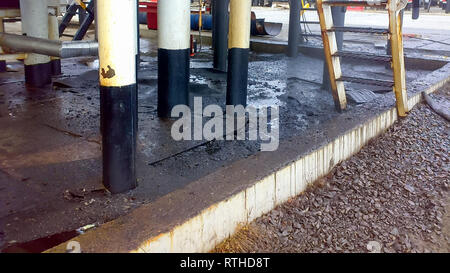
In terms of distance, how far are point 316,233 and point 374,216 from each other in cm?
52

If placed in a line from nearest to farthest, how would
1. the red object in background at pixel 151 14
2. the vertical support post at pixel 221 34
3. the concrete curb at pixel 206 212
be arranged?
the concrete curb at pixel 206 212 → the vertical support post at pixel 221 34 → the red object in background at pixel 151 14

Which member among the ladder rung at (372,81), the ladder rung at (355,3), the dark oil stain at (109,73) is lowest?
the ladder rung at (372,81)

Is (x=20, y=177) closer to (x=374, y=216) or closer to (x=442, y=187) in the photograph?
(x=374, y=216)

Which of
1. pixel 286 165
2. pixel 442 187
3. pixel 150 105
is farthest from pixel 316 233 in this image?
pixel 150 105

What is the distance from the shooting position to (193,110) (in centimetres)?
550

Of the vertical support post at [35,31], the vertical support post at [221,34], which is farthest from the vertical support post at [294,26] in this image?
the vertical support post at [35,31]

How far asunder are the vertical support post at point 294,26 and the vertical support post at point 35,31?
16.2 ft

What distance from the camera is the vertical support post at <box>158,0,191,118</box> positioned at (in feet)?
16.1

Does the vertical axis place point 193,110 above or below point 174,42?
below

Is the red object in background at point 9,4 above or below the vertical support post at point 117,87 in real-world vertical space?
above

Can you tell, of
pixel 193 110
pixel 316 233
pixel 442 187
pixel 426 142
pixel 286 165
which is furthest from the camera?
pixel 193 110

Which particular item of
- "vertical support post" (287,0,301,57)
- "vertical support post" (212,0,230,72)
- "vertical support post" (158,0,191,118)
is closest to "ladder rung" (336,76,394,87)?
A: "vertical support post" (158,0,191,118)

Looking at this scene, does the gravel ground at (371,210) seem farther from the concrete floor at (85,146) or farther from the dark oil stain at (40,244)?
the dark oil stain at (40,244)

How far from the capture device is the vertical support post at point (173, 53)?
491cm
